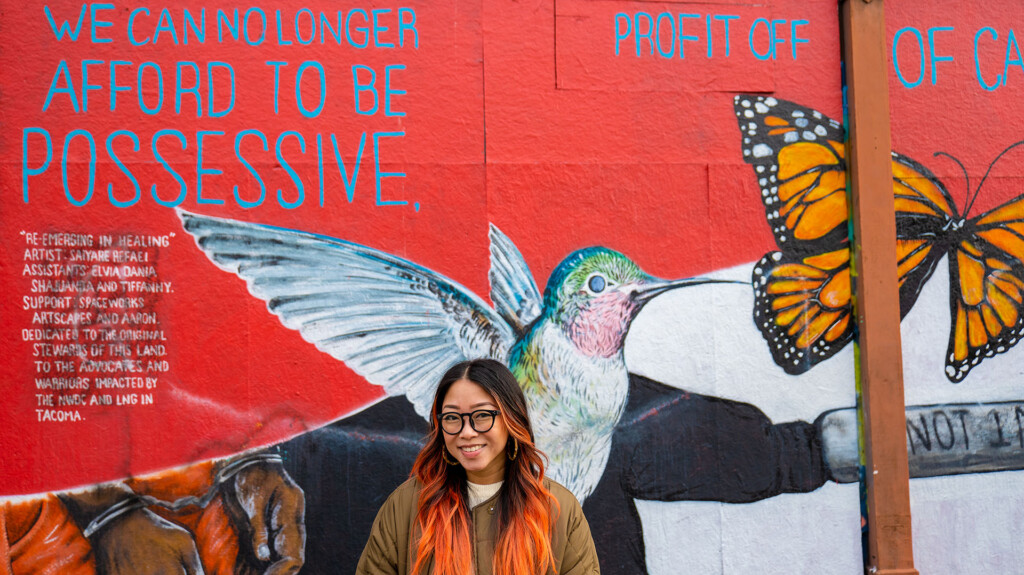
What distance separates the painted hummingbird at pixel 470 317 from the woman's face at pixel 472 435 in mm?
1511

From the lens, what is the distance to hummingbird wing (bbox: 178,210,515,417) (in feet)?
11.9

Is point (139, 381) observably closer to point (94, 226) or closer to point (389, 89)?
point (94, 226)

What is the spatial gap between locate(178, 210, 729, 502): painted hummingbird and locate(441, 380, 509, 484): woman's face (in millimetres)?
1511

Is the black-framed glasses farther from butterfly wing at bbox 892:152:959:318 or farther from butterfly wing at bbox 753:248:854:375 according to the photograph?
butterfly wing at bbox 892:152:959:318

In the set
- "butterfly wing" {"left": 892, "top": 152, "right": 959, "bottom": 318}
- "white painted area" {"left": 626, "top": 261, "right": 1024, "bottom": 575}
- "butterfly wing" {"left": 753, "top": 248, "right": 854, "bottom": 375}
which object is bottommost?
"white painted area" {"left": 626, "top": 261, "right": 1024, "bottom": 575}

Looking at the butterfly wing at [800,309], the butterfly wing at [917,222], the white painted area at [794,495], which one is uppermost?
the butterfly wing at [917,222]

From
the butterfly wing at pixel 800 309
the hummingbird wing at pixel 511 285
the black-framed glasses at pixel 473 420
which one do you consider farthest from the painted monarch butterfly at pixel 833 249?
the black-framed glasses at pixel 473 420

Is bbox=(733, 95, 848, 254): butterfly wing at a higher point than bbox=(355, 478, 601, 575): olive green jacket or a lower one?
higher

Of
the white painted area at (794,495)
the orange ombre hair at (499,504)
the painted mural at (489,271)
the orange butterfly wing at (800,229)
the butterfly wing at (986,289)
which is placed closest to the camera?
the orange ombre hair at (499,504)

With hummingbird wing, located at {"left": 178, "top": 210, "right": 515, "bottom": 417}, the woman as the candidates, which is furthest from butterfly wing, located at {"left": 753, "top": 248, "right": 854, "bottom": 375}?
the woman

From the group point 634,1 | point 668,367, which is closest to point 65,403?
point 668,367

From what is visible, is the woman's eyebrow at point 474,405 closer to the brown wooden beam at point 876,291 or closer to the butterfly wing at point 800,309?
the butterfly wing at point 800,309

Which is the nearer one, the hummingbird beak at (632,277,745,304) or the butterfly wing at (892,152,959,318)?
the hummingbird beak at (632,277,745,304)

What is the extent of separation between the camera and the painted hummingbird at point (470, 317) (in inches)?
143
